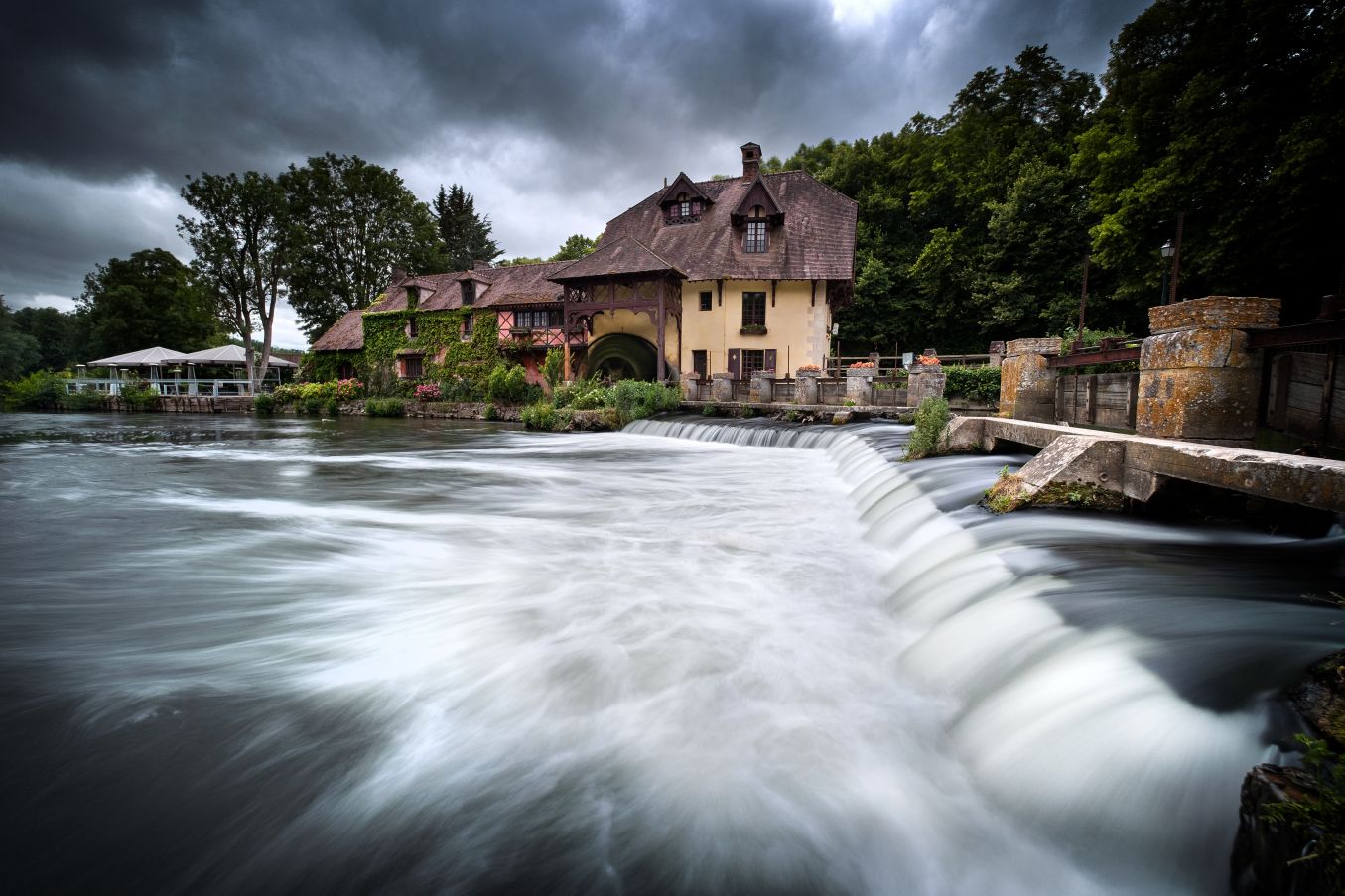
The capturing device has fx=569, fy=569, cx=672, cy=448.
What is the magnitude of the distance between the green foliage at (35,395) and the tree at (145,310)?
12245 mm

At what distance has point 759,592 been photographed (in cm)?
485

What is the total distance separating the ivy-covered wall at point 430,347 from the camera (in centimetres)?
3023

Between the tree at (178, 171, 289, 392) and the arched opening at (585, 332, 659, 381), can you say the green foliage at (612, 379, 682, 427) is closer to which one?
the arched opening at (585, 332, 659, 381)

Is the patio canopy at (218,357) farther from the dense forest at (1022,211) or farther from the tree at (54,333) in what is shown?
the tree at (54,333)

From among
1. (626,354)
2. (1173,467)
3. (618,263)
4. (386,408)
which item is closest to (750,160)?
(618,263)

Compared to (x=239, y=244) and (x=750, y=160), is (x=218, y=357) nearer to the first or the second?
(x=239, y=244)

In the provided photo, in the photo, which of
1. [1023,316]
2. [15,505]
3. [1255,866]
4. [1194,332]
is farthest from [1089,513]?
[1023,316]

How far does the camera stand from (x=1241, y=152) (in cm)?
1509

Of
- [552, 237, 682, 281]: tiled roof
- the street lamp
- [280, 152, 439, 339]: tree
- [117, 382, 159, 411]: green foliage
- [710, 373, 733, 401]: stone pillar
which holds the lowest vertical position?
[117, 382, 159, 411]: green foliage

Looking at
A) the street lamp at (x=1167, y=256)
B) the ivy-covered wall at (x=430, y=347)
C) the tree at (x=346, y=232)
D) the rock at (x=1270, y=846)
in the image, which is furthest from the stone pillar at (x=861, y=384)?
the tree at (x=346, y=232)

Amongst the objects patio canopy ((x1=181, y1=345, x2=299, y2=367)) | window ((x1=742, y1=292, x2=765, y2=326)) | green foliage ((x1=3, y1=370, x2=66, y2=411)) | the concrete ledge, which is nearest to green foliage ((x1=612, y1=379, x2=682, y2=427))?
window ((x1=742, y1=292, x2=765, y2=326))

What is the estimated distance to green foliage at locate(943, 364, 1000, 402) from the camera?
16688 millimetres

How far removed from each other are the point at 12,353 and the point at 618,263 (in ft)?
182

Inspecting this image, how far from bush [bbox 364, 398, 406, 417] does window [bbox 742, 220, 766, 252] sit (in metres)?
19.1
